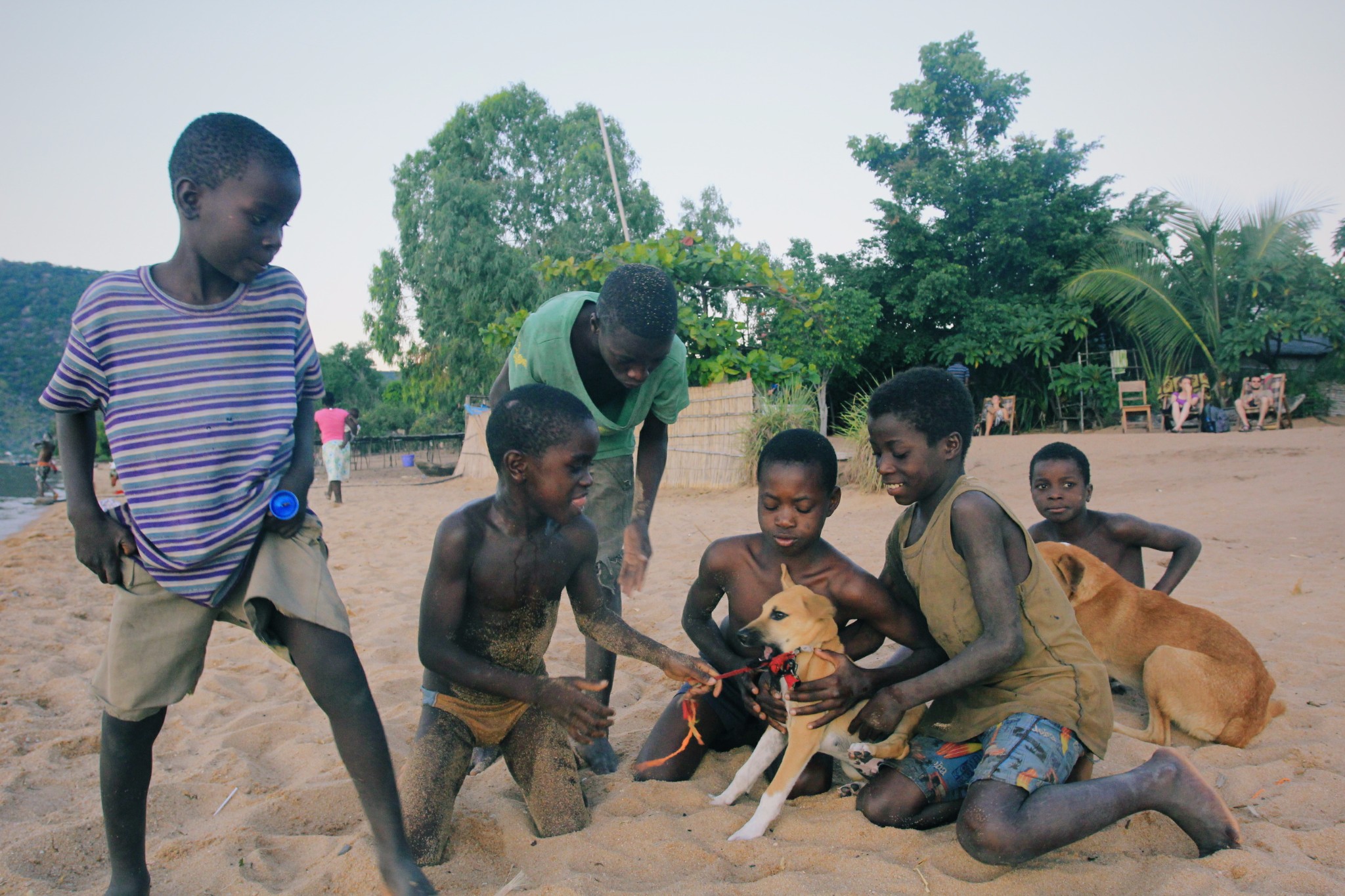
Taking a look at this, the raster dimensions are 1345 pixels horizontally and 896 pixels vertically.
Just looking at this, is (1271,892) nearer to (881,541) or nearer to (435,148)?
(881,541)

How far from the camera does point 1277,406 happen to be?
1291 centimetres

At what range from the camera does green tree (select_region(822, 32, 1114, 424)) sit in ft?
A: 58.3

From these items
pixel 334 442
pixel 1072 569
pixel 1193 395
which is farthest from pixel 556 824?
pixel 1193 395

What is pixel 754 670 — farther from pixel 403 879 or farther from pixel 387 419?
pixel 387 419

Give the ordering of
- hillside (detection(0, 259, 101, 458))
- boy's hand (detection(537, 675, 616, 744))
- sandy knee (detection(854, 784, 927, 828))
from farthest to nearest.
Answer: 1. hillside (detection(0, 259, 101, 458))
2. sandy knee (detection(854, 784, 927, 828))
3. boy's hand (detection(537, 675, 616, 744))

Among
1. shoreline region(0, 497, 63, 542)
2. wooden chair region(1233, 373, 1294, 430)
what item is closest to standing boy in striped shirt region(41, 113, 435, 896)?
shoreline region(0, 497, 63, 542)

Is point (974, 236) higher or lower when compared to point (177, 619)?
higher

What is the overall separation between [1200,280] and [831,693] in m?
16.9

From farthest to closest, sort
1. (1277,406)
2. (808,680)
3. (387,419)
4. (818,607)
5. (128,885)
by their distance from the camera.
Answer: (387,419)
(1277,406)
(818,607)
(808,680)
(128,885)

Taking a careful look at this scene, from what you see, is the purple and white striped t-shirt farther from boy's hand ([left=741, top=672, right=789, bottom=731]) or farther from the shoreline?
the shoreline

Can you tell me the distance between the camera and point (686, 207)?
30766mm

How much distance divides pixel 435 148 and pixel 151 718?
28.8 metres

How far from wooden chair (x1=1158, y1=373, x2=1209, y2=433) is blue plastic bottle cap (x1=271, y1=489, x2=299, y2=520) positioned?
1585 centimetres

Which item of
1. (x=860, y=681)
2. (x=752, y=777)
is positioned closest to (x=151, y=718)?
(x=752, y=777)
